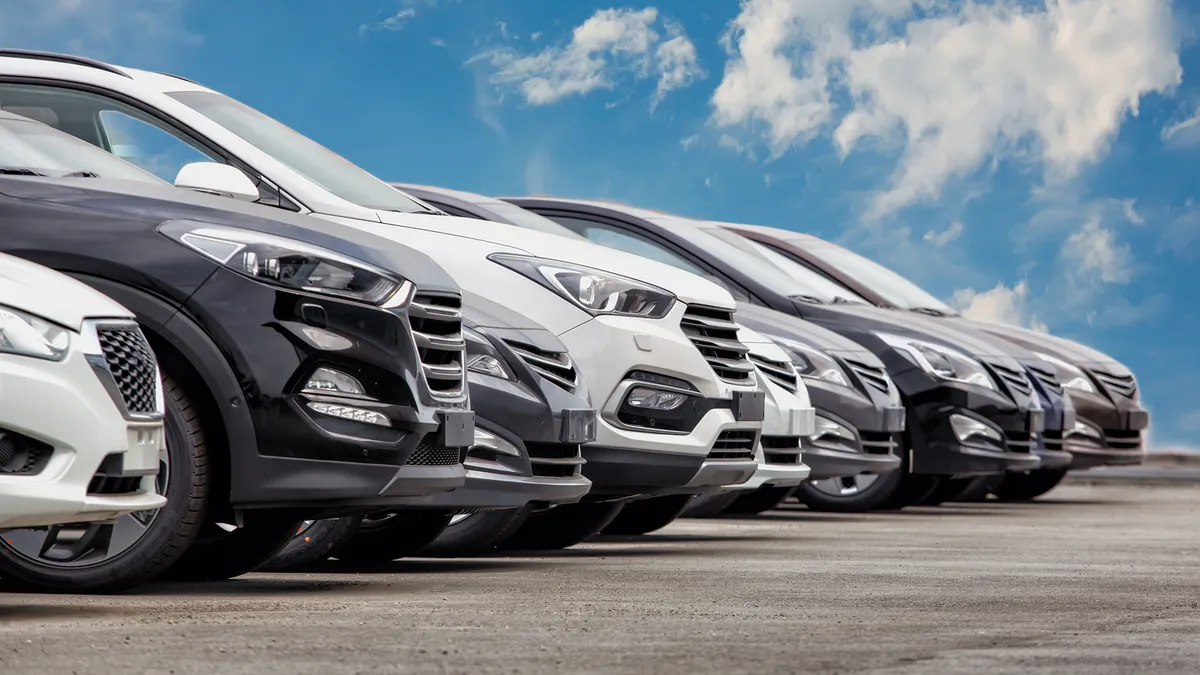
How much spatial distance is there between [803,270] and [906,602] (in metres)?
8.37

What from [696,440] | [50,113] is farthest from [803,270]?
[50,113]

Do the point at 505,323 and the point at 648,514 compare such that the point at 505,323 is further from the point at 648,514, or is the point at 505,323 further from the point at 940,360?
the point at 940,360

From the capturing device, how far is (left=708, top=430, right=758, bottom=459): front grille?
9.96 m

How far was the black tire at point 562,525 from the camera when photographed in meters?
10.5

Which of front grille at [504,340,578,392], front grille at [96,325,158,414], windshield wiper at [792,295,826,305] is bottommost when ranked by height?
front grille at [96,325,158,414]

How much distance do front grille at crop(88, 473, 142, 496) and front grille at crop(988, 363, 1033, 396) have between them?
9.45 meters

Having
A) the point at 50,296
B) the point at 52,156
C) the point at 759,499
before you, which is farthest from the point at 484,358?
the point at 759,499

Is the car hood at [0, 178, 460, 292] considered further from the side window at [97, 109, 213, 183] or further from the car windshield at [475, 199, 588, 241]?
the car windshield at [475, 199, 588, 241]

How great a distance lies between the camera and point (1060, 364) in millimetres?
17266

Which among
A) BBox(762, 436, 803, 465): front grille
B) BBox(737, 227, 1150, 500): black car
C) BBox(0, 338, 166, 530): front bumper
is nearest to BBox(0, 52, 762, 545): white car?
BBox(762, 436, 803, 465): front grille

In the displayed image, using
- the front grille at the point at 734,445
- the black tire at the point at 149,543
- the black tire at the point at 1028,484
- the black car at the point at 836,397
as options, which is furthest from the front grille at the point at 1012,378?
the black tire at the point at 149,543

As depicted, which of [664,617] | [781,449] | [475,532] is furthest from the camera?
[781,449]

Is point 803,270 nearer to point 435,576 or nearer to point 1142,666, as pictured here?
point 435,576

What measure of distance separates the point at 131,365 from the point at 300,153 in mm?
3332
